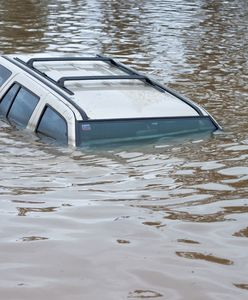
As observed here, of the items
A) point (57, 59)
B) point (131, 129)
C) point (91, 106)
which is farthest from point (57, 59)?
point (131, 129)

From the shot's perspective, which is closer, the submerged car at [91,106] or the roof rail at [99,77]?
the submerged car at [91,106]

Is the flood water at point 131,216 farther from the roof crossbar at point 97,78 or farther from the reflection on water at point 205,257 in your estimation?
the roof crossbar at point 97,78

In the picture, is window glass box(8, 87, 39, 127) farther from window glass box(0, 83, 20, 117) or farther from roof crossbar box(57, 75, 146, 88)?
roof crossbar box(57, 75, 146, 88)

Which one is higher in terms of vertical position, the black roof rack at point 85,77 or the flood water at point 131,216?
the black roof rack at point 85,77

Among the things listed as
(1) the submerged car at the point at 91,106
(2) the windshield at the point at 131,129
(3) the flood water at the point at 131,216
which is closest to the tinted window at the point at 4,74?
(1) the submerged car at the point at 91,106

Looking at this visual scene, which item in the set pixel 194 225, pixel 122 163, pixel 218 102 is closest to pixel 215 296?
pixel 194 225

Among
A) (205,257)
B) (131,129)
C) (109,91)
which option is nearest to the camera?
(205,257)

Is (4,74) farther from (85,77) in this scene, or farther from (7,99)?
(85,77)

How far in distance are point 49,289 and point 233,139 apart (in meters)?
5.53

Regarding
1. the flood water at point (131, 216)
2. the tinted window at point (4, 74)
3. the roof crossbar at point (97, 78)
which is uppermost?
the roof crossbar at point (97, 78)

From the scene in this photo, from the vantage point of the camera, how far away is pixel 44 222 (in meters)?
7.32

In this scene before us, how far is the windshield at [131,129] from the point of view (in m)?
9.41

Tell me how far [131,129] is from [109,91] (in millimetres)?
713

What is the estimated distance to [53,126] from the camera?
9773mm
